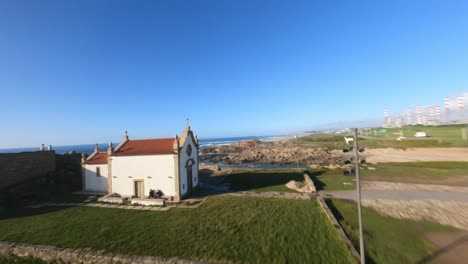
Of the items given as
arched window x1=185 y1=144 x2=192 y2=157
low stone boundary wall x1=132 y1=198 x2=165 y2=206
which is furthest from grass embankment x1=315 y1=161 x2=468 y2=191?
low stone boundary wall x1=132 y1=198 x2=165 y2=206

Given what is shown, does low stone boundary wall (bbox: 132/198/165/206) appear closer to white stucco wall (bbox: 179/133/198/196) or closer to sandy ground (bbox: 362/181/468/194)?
white stucco wall (bbox: 179/133/198/196)

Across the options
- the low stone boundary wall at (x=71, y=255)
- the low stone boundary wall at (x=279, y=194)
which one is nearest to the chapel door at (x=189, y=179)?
the low stone boundary wall at (x=279, y=194)

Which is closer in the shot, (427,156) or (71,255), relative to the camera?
(71,255)

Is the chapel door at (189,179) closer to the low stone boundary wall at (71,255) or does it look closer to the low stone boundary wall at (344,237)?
the low stone boundary wall at (71,255)

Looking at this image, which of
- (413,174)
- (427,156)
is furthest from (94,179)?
(427,156)

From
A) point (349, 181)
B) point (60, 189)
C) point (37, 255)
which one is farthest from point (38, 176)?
point (349, 181)

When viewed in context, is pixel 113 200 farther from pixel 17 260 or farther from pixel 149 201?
pixel 17 260
